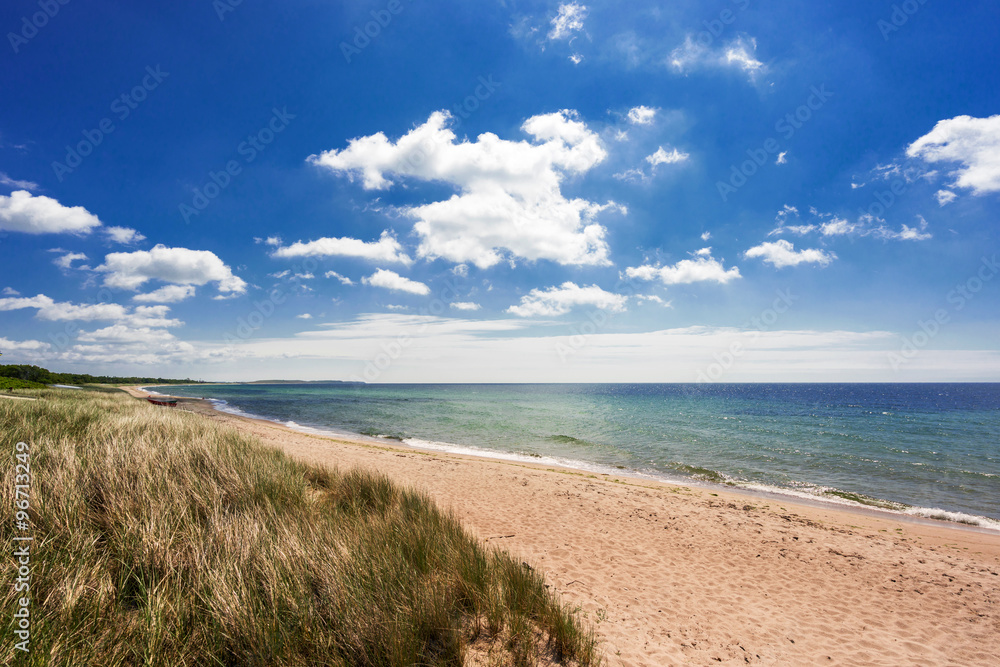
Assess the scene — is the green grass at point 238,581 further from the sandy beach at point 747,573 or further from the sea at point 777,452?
the sea at point 777,452

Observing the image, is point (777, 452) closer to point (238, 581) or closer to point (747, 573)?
point (747, 573)

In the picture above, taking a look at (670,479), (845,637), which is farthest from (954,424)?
(845,637)

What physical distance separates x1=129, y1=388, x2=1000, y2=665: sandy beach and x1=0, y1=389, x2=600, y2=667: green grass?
1773mm

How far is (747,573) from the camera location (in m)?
7.62

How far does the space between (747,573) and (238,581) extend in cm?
873

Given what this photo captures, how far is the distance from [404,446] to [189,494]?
1882cm

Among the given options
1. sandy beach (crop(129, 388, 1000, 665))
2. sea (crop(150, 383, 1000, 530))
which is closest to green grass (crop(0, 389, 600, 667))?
sandy beach (crop(129, 388, 1000, 665))

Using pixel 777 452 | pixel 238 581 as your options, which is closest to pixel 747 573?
pixel 238 581

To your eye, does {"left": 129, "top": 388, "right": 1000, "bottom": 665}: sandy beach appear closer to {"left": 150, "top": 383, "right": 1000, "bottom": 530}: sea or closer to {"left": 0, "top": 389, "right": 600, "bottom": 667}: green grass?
{"left": 0, "top": 389, "right": 600, "bottom": 667}: green grass

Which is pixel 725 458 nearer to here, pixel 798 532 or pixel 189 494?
pixel 798 532

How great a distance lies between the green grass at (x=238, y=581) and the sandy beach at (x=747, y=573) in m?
1.77

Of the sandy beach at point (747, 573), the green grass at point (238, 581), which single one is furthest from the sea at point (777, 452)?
the green grass at point (238, 581)

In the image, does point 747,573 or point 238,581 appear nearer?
point 238,581

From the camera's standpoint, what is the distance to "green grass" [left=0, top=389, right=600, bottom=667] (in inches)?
117
